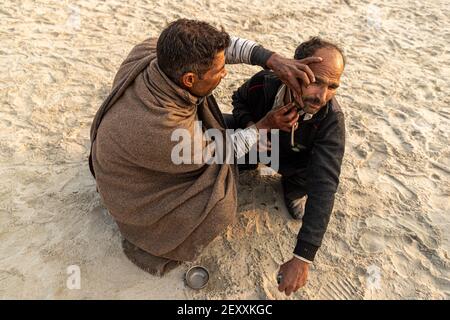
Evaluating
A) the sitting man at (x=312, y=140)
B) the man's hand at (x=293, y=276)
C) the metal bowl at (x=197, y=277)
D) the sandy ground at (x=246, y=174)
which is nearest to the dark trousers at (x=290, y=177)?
the sitting man at (x=312, y=140)

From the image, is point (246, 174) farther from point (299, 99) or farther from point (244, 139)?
point (299, 99)

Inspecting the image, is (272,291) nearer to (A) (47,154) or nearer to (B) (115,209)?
(B) (115,209)

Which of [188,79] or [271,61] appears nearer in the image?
[188,79]

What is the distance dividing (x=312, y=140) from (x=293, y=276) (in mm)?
751

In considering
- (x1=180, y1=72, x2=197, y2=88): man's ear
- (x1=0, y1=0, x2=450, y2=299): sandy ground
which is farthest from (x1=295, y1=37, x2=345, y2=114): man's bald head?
(x1=0, y1=0, x2=450, y2=299): sandy ground

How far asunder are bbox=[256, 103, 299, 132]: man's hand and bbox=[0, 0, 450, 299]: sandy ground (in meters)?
0.80

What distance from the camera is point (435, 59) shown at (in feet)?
14.5

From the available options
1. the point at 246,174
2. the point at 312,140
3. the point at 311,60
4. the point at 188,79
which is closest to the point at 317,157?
the point at 312,140

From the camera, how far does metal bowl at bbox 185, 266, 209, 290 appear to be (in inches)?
89.0

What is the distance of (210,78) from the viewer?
195 centimetres

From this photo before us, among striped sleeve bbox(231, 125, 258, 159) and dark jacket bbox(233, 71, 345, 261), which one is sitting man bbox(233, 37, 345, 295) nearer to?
dark jacket bbox(233, 71, 345, 261)

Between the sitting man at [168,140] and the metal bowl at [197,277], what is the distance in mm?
110

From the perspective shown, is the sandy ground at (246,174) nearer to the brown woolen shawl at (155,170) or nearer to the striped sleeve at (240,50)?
the brown woolen shawl at (155,170)
